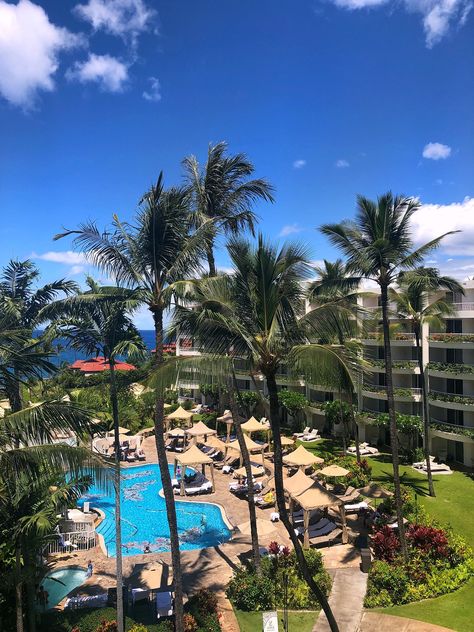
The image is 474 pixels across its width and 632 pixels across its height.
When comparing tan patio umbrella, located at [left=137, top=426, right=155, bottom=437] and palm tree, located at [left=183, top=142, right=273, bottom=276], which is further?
tan patio umbrella, located at [left=137, top=426, right=155, bottom=437]

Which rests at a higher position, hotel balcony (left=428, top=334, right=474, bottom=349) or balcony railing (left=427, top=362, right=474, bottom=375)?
hotel balcony (left=428, top=334, right=474, bottom=349)

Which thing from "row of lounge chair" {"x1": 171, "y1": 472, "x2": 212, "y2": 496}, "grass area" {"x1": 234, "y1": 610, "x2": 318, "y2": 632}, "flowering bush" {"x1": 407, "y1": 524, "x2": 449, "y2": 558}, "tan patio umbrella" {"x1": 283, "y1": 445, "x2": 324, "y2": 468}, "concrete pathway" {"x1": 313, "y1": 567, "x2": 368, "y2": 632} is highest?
"tan patio umbrella" {"x1": 283, "y1": 445, "x2": 324, "y2": 468}

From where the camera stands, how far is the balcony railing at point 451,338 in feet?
107

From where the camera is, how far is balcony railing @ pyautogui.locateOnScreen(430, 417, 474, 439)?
104 ft

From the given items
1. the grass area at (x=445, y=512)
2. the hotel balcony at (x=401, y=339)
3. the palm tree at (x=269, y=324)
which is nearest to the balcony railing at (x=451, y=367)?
the hotel balcony at (x=401, y=339)

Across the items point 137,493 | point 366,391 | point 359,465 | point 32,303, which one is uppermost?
point 32,303

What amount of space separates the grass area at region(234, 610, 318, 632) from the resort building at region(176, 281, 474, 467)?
15353 millimetres

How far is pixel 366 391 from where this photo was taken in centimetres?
3925

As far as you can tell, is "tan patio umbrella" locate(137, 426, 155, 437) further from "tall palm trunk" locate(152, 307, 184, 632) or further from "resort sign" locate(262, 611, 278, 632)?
"resort sign" locate(262, 611, 278, 632)

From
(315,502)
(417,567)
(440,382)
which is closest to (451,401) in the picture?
(440,382)

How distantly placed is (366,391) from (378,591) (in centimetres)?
2329

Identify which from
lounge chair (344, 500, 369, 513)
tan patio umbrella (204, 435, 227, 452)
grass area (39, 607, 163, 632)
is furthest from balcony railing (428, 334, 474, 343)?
grass area (39, 607, 163, 632)

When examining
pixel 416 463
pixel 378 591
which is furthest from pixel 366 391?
pixel 378 591

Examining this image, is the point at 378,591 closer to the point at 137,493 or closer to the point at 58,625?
the point at 58,625
